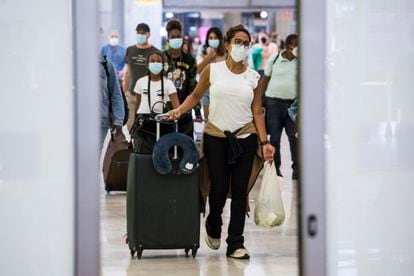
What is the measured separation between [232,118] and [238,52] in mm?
456

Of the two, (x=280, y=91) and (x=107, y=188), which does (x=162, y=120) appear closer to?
(x=107, y=188)

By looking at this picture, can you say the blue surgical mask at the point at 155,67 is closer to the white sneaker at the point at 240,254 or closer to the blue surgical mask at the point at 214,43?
the white sneaker at the point at 240,254

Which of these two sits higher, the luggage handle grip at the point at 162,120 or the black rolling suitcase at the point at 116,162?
the luggage handle grip at the point at 162,120

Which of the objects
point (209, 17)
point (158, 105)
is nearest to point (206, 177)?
point (158, 105)

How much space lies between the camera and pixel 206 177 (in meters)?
6.97

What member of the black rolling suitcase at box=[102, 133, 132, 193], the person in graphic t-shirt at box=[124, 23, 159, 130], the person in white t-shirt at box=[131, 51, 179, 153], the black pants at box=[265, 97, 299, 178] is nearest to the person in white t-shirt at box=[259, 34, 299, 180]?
the black pants at box=[265, 97, 299, 178]

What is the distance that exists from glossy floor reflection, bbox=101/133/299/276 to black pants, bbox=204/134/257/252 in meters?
0.25

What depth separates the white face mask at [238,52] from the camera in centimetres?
662

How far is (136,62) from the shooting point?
36.7 ft

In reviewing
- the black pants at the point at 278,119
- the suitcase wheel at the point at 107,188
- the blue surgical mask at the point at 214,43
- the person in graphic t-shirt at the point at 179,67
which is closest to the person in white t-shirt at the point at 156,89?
the person in graphic t-shirt at the point at 179,67

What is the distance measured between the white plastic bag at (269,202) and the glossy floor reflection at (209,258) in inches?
12.4
